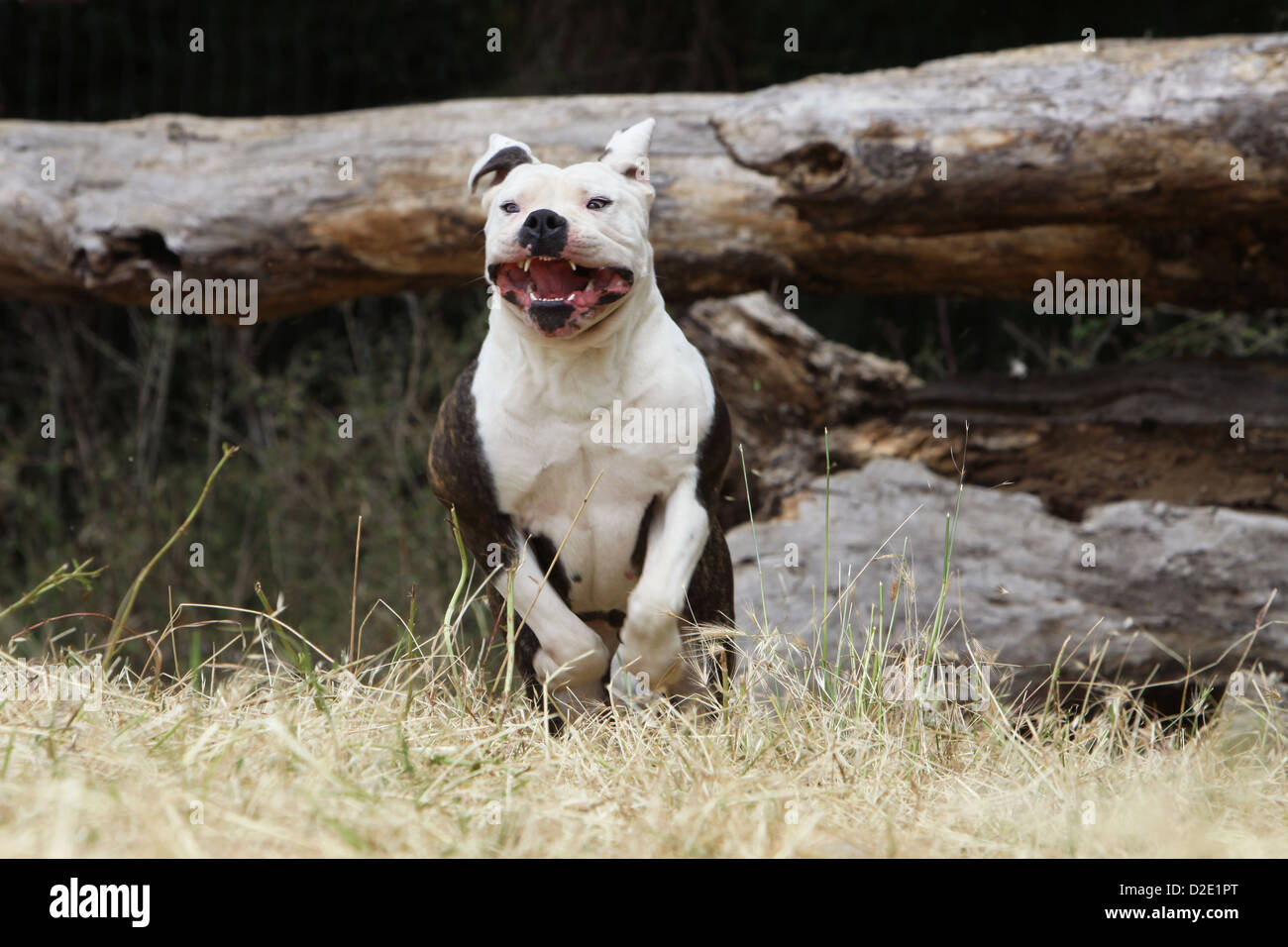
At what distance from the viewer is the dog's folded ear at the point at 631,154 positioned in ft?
11.3

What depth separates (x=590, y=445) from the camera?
335cm

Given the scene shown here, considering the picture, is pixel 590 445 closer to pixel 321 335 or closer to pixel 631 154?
pixel 631 154

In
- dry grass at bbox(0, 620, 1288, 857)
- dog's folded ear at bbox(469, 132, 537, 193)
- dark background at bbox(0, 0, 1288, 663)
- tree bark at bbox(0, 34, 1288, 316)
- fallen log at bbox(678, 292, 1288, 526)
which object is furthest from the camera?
dark background at bbox(0, 0, 1288, 663)

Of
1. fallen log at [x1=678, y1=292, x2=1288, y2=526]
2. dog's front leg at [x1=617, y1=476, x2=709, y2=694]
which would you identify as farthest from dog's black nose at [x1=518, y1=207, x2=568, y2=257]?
fallen log at [x1=678, y1=292, x2=1288, y2=526]

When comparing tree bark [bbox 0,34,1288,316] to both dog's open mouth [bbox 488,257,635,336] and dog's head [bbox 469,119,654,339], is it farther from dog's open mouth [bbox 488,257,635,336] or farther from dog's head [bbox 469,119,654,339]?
dog's open mouth [bbox 488,257,635,336]

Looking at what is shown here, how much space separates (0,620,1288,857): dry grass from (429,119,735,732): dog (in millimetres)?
238

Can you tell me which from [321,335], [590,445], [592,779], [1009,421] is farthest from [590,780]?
[321,335]

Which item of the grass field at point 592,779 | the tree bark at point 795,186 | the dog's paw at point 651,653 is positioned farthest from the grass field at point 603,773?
the tree bark at point 795,186

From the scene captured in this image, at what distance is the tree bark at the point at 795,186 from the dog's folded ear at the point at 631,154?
129 cm

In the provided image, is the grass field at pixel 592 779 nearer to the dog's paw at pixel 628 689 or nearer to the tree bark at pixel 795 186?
the dog's paw at pixel 628 689

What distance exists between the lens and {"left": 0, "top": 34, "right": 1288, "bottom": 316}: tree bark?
4484 mm
